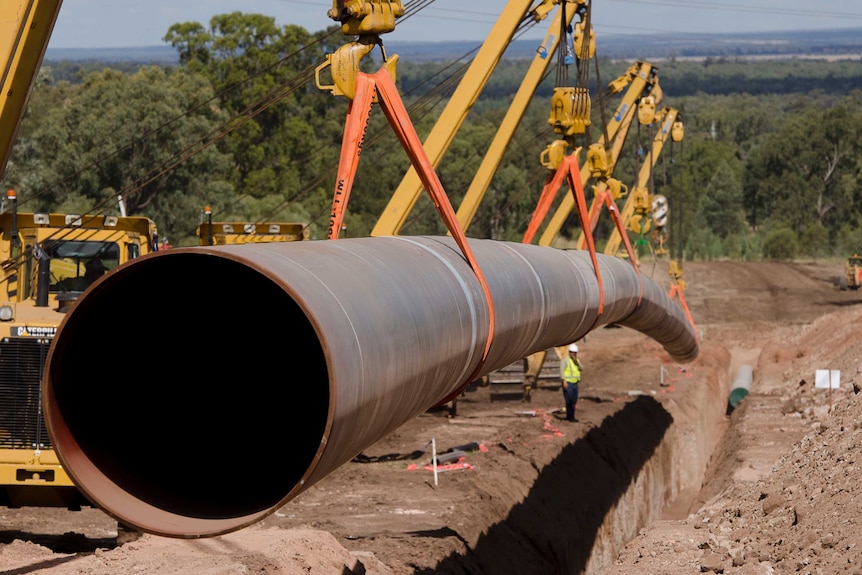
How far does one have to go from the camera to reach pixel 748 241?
3415 inches

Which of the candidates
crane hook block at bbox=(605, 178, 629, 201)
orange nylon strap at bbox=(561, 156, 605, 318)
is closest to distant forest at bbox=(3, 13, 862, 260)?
crane hook block at bbox=(605, 178, 629, 201)

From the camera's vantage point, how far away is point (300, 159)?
236ft

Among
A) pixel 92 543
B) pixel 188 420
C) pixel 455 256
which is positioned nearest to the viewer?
pixel 188 420

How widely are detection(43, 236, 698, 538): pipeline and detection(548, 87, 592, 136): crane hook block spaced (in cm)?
979

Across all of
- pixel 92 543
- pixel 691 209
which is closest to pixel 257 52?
pixel 691 209

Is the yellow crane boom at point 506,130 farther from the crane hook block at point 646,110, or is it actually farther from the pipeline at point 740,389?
the crane hook block at point 646,110

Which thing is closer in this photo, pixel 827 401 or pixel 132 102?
pixel 827 401

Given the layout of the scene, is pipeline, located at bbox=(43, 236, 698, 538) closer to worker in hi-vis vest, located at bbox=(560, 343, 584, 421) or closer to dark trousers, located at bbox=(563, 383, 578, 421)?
worker in hi-vis vest, located at bbox=(560, 343, 584, 421)

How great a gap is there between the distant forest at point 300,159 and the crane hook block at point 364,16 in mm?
5252

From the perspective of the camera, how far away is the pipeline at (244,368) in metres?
5.63

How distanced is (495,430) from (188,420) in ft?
55.6

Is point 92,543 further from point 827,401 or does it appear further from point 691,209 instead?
point 691,209

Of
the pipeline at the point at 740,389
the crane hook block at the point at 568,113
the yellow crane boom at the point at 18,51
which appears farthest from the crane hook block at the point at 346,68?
the pipeline at the point at 740,389

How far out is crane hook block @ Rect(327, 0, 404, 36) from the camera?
9680 millimetres
